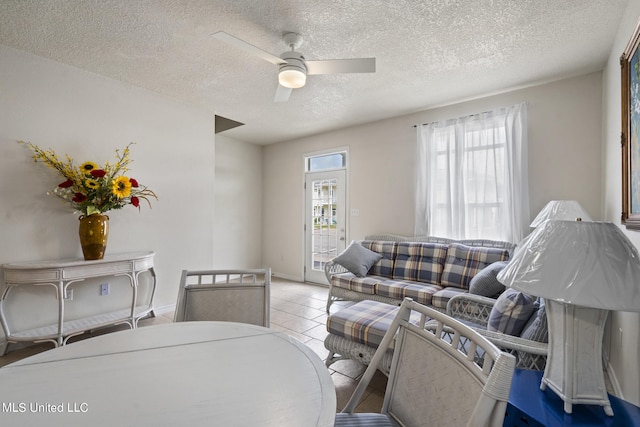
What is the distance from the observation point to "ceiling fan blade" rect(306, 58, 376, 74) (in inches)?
84.2

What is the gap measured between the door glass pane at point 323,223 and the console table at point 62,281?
9.51 feet

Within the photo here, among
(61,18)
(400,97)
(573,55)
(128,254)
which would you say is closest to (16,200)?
(128,254)

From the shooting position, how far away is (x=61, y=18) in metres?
2.20

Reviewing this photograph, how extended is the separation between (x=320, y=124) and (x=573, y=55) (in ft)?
10.1

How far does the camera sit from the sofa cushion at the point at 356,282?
336 cm

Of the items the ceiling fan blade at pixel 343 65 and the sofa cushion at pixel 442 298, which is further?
the sofa cushion at pixel 442 298

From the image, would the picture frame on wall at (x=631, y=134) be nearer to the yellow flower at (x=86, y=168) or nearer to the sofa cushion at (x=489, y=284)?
the sofa cushion at (x=489, y=284)

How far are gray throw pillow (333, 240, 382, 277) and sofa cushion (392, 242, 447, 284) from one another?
31cm

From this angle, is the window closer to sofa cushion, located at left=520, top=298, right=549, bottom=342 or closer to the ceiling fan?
the ceiling fan

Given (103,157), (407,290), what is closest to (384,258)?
(407,290)

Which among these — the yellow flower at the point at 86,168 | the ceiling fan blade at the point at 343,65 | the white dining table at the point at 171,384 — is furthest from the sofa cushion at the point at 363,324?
the yellow flower at the point at 86,168

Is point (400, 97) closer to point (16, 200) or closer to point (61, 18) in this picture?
point (61, 18)

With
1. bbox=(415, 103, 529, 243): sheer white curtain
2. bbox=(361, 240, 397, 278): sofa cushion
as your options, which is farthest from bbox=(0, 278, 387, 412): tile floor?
bbox=(415, 103, 529, 243): sheer white curtain

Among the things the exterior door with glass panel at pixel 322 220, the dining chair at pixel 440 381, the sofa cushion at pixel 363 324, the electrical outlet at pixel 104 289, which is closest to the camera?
the dining chair at pixel 440 381
